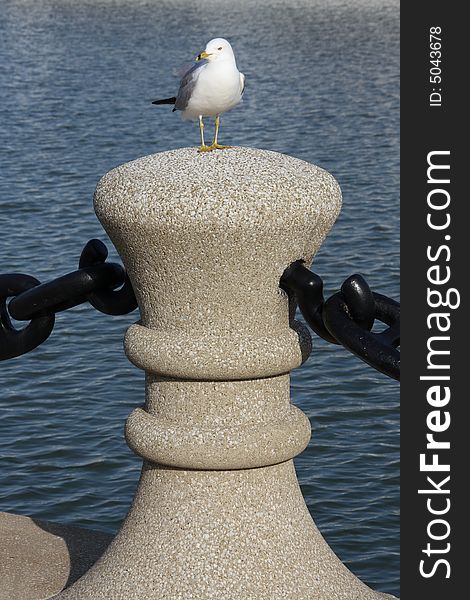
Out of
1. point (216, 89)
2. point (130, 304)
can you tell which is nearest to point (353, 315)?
point (130, 304)

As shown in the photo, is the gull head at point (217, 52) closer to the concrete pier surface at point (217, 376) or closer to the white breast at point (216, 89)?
the white breast at point (216, 89)

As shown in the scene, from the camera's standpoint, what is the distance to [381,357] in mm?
3928

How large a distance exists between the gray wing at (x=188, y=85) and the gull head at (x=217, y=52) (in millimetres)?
70

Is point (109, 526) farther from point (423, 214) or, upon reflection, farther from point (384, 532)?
point (423, 214)

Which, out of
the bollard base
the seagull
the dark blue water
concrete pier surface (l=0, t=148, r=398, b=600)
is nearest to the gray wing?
the seagull

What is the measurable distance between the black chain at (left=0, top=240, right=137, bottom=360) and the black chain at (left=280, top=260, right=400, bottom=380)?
59 centimetres

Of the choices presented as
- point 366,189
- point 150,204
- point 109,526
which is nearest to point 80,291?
point 150,204

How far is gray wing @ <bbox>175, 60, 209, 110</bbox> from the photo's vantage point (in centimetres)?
575

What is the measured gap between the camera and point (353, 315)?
4062 millimetres

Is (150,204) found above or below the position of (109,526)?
above

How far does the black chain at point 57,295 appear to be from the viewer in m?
4.36

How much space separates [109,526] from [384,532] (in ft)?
5.79

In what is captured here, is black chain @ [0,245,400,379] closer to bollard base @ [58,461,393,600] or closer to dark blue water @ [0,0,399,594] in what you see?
bollard base @ [58,461,393,600]

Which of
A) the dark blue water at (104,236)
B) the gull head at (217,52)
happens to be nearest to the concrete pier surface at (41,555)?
the gull head at (217,52)
